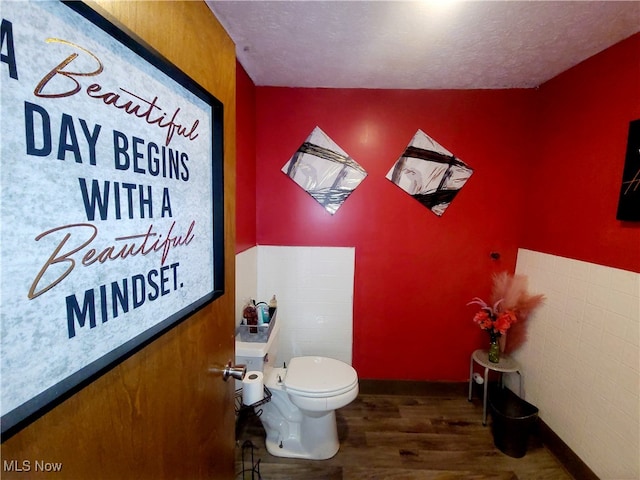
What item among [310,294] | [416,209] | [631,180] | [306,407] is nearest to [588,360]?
[631,180]

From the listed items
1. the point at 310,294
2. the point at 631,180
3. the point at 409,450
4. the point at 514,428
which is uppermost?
the point at 631,180

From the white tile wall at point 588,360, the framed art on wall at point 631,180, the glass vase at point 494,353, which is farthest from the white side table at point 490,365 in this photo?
the framed art on wall at point 631,180

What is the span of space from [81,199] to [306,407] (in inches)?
57.7

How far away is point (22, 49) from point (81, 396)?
1.65ft

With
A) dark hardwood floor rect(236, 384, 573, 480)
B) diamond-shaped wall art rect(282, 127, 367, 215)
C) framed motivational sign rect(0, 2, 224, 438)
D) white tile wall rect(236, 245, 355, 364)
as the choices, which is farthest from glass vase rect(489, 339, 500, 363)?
framed motivational sign rect(0, 2, 224, 438)

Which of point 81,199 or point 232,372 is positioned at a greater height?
point 81,199

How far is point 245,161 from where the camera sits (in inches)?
70.0

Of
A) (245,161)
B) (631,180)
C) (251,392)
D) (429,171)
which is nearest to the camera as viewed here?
(251,392)

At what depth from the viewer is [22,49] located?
35 cm

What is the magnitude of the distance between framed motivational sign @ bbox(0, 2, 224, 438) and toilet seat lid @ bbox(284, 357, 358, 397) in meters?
1.08

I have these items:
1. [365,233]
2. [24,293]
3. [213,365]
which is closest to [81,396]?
[24,293]

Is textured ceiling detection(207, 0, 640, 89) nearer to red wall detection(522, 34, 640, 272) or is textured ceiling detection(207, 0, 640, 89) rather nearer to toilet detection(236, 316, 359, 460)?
red wall detection(522, 34, 640, 272)

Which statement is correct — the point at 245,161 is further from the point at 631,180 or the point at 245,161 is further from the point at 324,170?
the point at 631,180

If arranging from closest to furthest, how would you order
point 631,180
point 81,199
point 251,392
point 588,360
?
1. point 81,199
2. point 251,392
3. point 631,180
4. point 588,360
